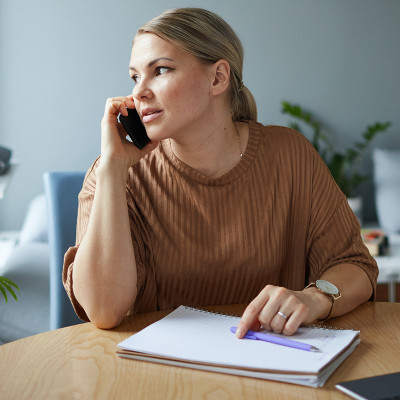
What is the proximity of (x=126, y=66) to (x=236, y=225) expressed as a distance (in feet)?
7.42

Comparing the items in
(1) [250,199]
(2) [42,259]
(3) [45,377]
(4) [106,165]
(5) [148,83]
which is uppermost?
(5) [148,83]

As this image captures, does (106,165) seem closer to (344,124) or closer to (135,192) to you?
(135,192)

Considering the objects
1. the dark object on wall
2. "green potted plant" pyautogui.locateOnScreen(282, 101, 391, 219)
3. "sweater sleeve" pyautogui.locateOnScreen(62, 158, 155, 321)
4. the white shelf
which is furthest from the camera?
"green potted plant" pyautogui.locateOnScreen(282, 101, 391, 219)

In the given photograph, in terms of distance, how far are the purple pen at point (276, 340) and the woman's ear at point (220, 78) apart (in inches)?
24.7

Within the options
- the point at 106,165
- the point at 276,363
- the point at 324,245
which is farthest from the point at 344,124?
the point at 276,363

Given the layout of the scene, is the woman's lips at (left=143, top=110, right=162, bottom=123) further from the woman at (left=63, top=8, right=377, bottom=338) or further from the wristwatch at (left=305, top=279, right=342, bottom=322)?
the wristwatch at (left=305, top=279, right=342, bottom=322)

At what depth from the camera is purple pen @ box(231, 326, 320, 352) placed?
0.85 metres

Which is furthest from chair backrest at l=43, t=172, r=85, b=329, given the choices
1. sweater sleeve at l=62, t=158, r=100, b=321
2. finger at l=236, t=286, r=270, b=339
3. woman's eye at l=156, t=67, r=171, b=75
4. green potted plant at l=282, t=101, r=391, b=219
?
green potted plant at l=282, t=101, r=391, b=219

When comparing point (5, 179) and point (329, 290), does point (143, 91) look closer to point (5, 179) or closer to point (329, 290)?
point (329, 290)

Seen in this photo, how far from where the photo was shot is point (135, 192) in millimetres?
1356

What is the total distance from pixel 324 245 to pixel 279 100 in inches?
88.3

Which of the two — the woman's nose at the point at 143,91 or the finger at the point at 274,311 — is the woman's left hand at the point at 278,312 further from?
the woman's nose at the point at 143,91

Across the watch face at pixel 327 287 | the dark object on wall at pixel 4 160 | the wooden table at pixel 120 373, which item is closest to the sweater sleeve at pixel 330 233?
the watch face at pixel 327 287

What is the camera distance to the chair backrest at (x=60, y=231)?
1.56 m
